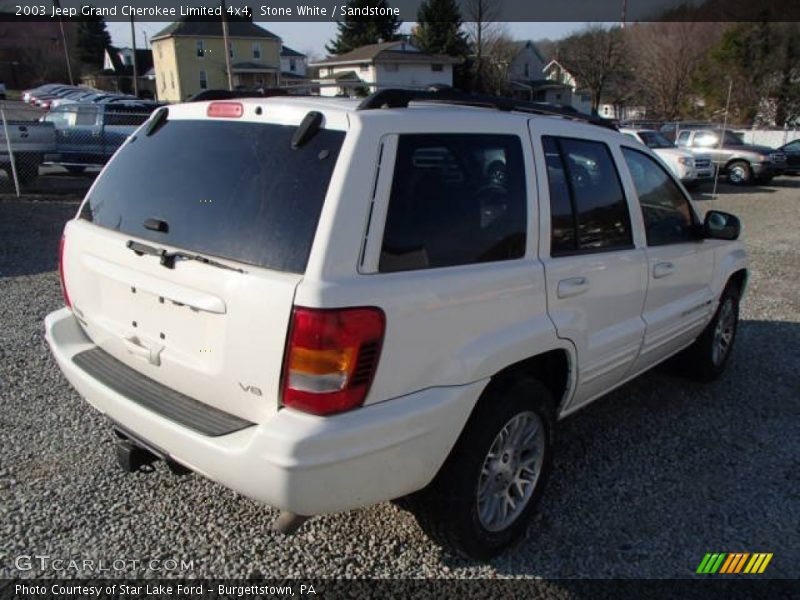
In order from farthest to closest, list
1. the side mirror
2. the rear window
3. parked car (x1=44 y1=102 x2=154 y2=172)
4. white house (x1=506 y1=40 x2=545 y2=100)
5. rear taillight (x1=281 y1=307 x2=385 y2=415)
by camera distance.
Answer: white house (x1=506 y1=40 x2=545 y2=100), parked car (x1=44 y1=102 x2=154 y2=172), the side mirror, the rear window, rear taillight (x1=281 y1=307 x2=385 y2=415)

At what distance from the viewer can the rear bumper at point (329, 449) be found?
1979 mm

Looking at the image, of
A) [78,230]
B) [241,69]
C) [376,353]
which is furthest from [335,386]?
[241,69]

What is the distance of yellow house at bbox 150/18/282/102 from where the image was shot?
56969 millimetres

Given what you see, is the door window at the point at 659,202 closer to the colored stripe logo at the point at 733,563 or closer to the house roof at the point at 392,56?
the colored stripe logo at the point at 733,563

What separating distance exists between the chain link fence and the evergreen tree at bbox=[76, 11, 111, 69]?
66115mm

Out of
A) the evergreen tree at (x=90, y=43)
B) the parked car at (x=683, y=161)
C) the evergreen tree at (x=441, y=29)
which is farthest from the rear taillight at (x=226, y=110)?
the evergreen tree at (x=90, y=43)

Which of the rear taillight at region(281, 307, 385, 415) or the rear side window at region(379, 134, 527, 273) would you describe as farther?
the rear side window at region(379, 134, 527, 273)

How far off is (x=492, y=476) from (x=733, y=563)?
1.17 metres

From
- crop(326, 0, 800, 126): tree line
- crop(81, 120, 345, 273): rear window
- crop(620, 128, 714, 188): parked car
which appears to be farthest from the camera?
crop(326, 0, 800, 126): tree line

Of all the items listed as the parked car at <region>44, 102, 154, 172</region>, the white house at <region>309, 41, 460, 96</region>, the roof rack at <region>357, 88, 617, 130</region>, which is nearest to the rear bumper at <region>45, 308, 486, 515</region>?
the roof rack at <region>357, 88, 617, 130</region>

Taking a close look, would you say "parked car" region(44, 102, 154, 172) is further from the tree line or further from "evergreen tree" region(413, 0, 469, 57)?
"evergreen tree" region(413, 0, 469, 57)

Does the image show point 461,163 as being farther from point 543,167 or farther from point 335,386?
point 335,386

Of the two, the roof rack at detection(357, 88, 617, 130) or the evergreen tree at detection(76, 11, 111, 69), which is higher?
the evergreen tree at detection(76, 11, 111, 69)

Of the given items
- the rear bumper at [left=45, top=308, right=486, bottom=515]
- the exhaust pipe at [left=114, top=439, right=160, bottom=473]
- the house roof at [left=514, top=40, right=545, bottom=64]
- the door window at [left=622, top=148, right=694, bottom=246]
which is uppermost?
the house roof at [left=514, top=40, right=545, bottom=64]
